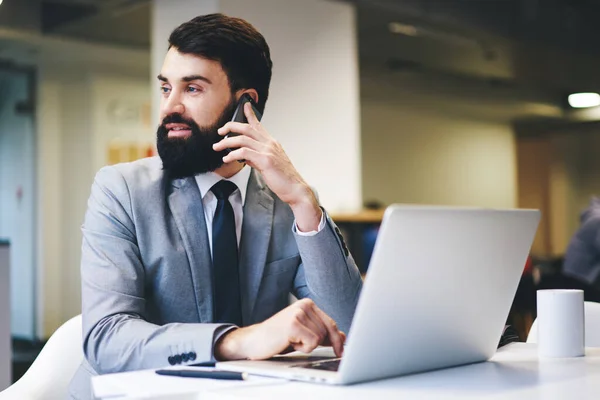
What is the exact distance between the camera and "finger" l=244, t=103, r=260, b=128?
1847 millimetres

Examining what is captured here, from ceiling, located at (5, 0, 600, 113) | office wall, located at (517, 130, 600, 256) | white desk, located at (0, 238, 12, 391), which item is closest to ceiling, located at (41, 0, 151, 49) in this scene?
ceiling, located at (5, 0, 600, 113)

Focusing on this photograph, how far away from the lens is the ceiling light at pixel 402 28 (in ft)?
27.1

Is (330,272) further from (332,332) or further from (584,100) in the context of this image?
(584,100)

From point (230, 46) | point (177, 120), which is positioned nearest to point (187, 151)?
point (177, 120)

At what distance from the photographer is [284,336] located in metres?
1.36

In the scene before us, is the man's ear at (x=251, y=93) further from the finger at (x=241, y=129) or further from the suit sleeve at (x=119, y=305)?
the suit sleeve at (x=119, y=305)

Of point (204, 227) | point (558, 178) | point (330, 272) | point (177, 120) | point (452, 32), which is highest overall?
point (452, 32)

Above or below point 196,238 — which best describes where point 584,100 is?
above

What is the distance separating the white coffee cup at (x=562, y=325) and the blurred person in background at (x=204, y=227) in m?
0.45

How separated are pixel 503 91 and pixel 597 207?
7209 mm

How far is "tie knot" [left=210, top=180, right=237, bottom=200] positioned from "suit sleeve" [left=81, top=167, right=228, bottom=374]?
0.22 metres

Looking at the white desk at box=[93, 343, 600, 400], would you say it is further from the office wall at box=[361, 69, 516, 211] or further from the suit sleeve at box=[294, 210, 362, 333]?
the office wall at box=[361, 69, 516, 211]

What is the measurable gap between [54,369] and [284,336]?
737 mm

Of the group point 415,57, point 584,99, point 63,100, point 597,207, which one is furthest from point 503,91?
point 597,207
